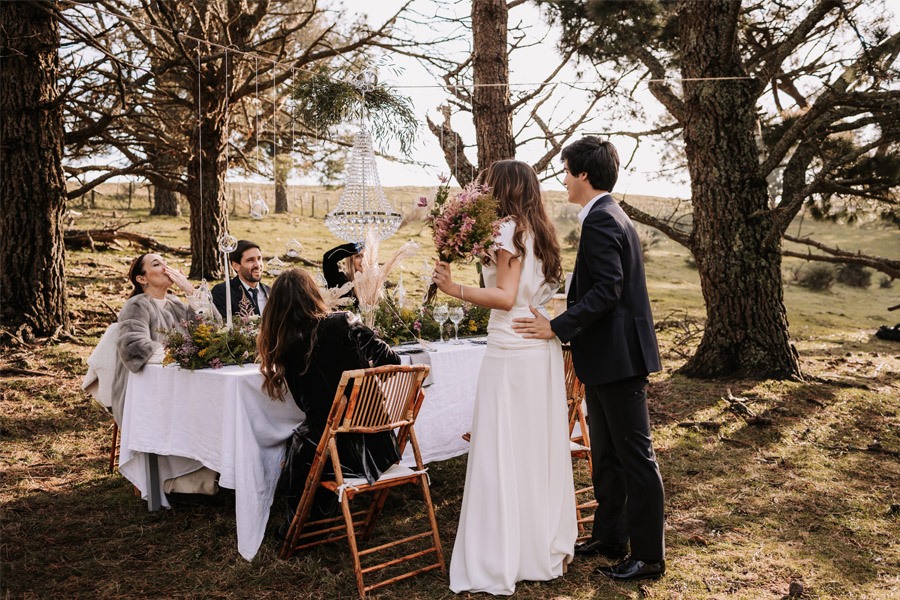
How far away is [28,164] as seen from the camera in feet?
25.5

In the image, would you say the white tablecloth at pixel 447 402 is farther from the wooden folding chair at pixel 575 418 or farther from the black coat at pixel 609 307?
the black coat at pixel 609 307

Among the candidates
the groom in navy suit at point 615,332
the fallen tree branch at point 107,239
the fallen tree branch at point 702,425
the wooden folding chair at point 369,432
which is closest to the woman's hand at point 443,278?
the groom in navy suit at point 615,332

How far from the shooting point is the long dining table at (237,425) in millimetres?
3352

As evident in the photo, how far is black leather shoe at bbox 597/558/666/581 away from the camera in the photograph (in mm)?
3152

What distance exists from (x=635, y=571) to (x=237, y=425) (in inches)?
76.5

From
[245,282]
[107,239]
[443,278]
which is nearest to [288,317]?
[443,278]

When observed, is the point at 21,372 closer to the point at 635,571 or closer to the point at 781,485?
the point at 635,571

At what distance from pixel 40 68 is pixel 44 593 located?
660 centimetres

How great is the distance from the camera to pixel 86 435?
563 centimetres

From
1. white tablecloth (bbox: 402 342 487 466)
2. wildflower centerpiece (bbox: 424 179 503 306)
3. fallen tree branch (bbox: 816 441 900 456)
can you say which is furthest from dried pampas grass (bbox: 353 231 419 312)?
fallen tree branch (bbox: 816 441 900 456)

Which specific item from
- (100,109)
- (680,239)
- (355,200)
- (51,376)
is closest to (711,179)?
(680,239)

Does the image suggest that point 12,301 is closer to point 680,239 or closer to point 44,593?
point 44,593

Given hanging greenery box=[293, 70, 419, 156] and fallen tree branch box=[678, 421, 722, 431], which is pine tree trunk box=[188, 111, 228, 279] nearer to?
hanging greenery box=[293, 70, 419, 156]

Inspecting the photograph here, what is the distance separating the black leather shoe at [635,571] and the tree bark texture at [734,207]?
440 cm
